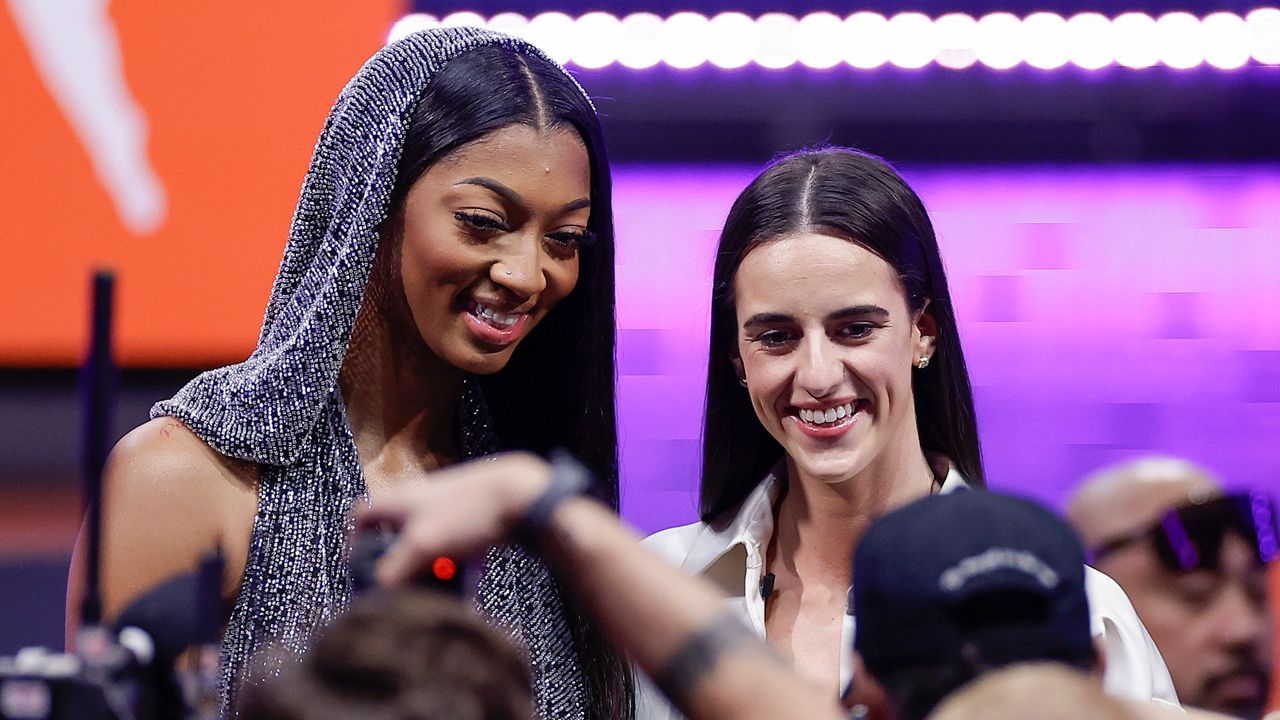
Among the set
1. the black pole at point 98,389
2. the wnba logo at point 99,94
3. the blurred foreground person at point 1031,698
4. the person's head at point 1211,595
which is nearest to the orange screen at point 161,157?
the wnba logo at point 99,94

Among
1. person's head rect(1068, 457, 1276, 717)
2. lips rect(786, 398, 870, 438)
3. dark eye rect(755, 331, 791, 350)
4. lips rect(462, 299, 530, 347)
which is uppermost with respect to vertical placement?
lips rect(462, 299, 530, 347)

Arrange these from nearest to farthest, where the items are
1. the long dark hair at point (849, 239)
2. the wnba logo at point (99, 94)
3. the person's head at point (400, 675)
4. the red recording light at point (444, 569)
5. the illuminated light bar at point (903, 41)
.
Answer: the person's head at point (400, 675)
the red recording light at point (444, 569)
the long dark hair at point (849, 239)
the wnba logo at point (99, 94)
the illuminated light bar at point (903, 41)

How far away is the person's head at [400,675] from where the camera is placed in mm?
1072

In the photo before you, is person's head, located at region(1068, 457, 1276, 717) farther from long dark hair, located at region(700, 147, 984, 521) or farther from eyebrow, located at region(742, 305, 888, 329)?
eyebrow, located at region(742, 305, 888, 329)

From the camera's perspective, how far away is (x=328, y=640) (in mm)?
1117

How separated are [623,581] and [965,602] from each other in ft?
0.98

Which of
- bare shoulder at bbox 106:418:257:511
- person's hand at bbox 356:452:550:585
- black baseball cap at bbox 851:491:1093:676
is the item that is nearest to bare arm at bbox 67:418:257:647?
bare shoulder at bbox 106:418:257:511

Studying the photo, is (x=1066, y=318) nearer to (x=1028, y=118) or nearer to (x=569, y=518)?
(x=1028, y=118)

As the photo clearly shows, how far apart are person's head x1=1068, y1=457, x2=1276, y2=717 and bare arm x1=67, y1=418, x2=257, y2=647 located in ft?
5.35

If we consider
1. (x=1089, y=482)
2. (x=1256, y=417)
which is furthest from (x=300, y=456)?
(x=1256, y=417)

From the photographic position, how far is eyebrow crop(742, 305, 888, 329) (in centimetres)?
238

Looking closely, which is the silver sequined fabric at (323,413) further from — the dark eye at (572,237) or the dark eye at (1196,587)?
the dark eye at (1196,587)

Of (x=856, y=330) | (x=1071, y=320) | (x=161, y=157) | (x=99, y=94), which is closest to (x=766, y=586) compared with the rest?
(x=856, y=330)

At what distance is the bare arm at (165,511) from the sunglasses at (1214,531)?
1667mm
